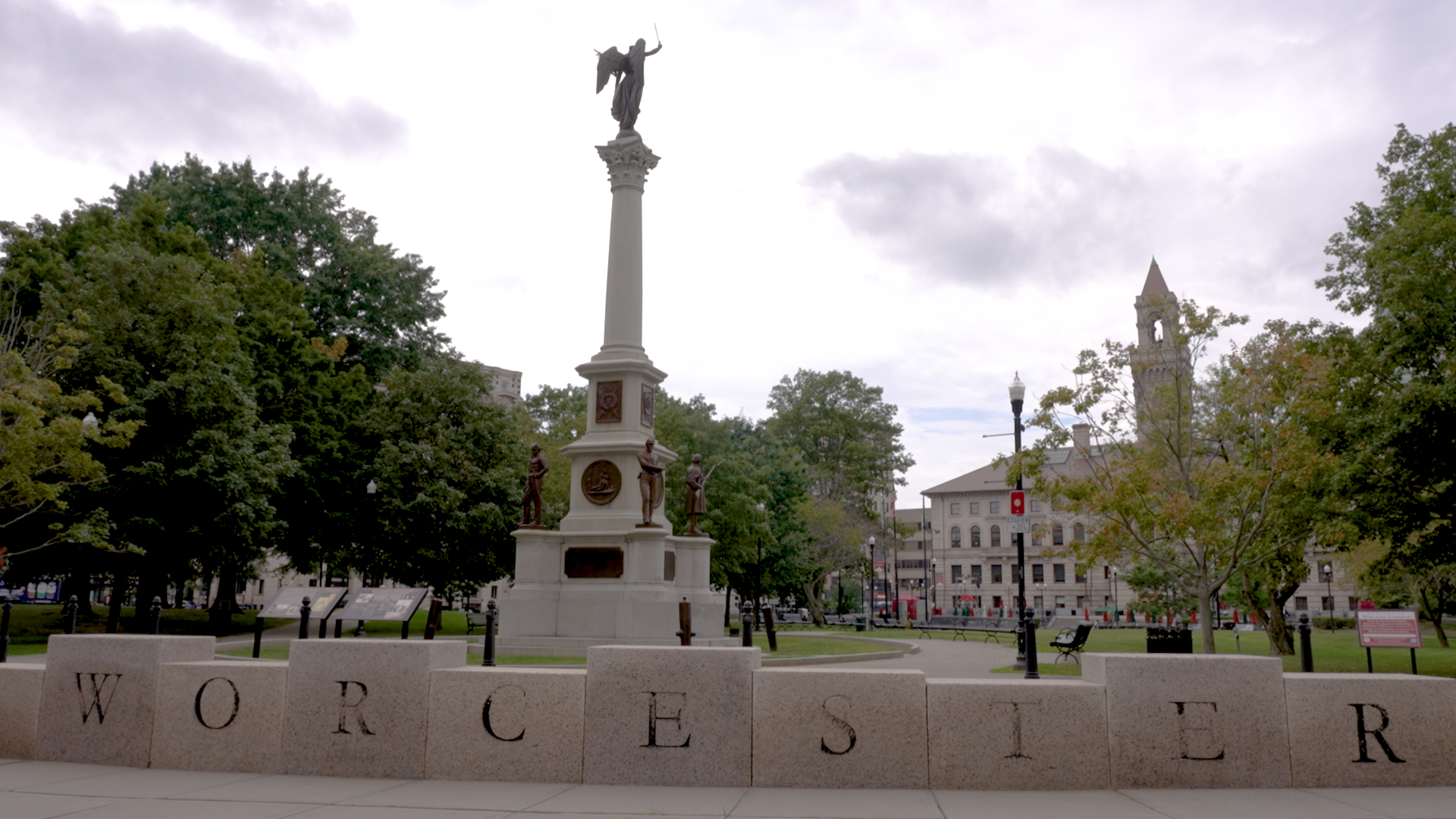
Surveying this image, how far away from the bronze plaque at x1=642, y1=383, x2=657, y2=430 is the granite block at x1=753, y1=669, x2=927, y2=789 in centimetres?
1564

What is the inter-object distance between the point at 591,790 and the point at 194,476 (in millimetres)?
23271

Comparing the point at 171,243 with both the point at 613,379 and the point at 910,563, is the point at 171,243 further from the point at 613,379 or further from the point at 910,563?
the point at 910,563

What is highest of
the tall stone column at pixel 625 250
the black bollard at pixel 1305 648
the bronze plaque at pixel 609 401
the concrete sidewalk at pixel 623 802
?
the tall stone column at pixel 625 250

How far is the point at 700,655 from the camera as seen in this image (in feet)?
26.2

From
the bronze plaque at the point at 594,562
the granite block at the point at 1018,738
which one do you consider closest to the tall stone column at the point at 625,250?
the bronze plaque at the point at 594,562

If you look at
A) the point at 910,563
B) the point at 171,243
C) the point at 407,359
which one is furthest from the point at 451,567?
the point at 910,563

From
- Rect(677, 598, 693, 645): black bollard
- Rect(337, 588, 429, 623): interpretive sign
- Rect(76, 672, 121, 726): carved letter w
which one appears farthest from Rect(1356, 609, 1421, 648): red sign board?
Rect(76, 672, 121, 726): carved letter w

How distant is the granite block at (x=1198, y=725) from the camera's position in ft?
25.1

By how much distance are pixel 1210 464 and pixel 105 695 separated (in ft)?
74.2

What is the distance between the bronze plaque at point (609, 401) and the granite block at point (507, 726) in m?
14.8

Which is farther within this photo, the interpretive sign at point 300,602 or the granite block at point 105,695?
the interpretive sign at point 300,602

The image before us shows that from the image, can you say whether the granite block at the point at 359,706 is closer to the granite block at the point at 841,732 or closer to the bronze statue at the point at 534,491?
the granite block at the point at 841,732

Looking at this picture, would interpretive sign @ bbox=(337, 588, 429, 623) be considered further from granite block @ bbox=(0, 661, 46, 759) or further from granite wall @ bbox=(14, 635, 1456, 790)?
granite wall @ bbox=(14, 635, 1456, 790)

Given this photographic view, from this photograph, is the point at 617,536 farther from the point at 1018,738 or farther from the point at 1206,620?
the point at 1018,738
